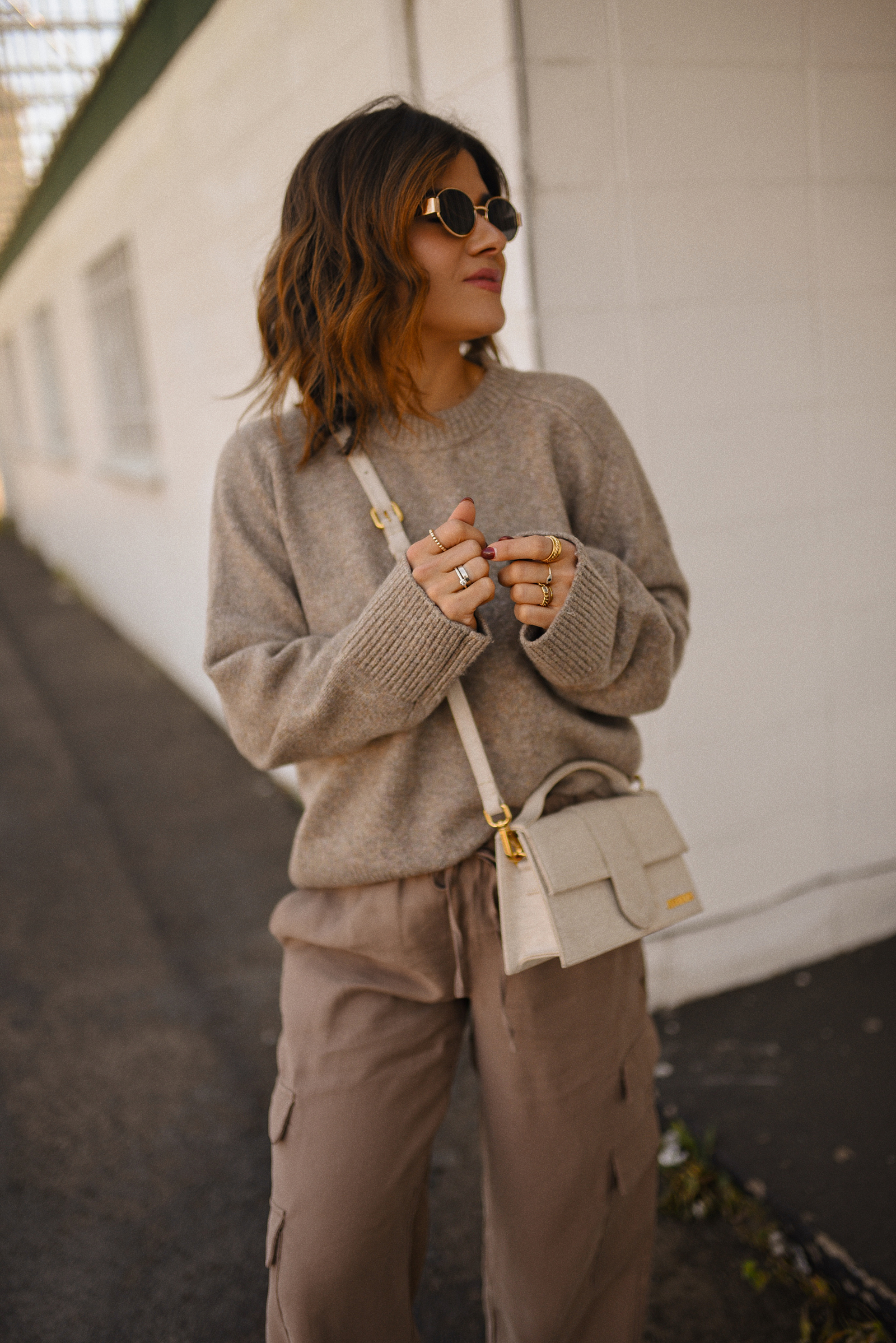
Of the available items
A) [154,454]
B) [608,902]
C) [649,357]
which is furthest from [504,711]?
[154,454]

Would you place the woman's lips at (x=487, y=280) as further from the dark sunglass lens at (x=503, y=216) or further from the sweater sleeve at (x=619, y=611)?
the sweater sleeve at (x=619, y=611)

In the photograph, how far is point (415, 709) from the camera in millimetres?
1398

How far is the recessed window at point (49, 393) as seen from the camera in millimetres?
9742

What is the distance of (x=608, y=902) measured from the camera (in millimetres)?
1433

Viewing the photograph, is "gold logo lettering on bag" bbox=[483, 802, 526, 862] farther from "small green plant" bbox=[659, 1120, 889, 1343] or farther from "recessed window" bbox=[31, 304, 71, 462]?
"recessed window" bbox=[31, 304, 71, 462]

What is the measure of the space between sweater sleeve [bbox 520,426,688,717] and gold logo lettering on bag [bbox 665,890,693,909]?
28 centimetres

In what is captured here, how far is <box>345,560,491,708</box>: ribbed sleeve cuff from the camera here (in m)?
1.33

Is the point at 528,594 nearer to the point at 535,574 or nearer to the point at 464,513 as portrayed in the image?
the point at 535,574

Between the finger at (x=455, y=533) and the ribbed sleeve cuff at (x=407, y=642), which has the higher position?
the finger at (x=455, y=533)

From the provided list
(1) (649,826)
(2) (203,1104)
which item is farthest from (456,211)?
(2) (203,1104)

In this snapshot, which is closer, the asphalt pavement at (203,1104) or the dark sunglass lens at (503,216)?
the dark sunglass lens at (503,216)

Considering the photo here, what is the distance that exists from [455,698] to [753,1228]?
152cm

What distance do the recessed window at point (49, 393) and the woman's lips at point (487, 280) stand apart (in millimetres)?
8745

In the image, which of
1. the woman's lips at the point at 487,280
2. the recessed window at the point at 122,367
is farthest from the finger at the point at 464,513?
the recessed window at the point at 122,367
